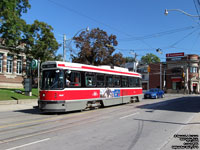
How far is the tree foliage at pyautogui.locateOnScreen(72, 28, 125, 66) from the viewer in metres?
38.5

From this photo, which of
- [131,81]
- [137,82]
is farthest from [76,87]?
[137,82]

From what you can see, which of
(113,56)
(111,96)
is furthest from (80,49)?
(111,96)

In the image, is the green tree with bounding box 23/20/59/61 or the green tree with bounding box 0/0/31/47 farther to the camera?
the green tree with bounding box 23/20/59/61

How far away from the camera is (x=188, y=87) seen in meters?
56.3

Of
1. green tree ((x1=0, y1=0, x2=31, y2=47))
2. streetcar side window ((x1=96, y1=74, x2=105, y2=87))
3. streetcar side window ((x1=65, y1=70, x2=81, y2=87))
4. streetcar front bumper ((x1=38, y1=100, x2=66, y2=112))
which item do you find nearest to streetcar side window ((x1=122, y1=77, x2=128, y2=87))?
streetcar side window ((x1=96, y1=74, x2=105, y2=87))

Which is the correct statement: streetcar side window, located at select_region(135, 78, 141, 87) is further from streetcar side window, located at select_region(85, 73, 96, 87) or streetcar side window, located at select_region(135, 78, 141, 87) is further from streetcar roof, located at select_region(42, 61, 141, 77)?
streetcar side window, located at select_region(85, 73, 96, 87)

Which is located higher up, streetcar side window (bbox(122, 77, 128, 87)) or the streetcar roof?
the streetcar roof

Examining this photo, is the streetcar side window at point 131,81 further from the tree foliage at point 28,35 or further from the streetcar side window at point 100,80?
the tree foliage at point 28,35

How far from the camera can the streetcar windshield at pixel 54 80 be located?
11.7m

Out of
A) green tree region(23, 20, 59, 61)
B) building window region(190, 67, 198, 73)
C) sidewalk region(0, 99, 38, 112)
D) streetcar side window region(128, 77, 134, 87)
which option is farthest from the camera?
building window region(190, 67, 198, 73)

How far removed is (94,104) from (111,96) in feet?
7.70

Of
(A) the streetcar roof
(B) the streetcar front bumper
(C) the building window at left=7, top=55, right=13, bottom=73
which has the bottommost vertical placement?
(B) the streetcar front bumper

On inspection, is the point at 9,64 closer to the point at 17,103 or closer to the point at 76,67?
the point at 17,103

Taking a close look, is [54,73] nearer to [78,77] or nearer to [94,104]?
[78,77]
